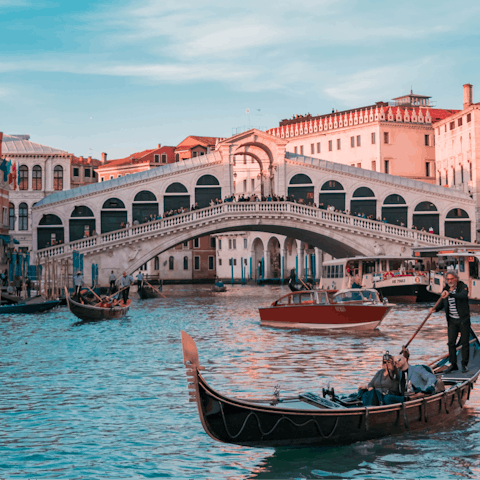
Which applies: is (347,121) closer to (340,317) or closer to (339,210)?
(339,210)

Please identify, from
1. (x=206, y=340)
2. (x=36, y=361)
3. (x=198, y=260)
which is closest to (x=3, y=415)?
(x=36, y=361)

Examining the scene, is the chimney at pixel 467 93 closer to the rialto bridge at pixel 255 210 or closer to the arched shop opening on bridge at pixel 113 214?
the rialto bridge at pixel 255 210

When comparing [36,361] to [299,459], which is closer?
[299,459]

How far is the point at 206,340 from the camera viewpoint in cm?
2000

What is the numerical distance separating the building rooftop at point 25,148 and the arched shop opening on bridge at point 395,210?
24.9 meters

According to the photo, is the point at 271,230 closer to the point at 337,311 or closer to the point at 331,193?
the point at 331,193

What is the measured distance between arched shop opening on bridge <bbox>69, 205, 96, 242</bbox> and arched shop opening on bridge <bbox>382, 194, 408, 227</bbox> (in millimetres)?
17277

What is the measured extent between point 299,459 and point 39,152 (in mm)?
54958

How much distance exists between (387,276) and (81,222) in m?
20.5

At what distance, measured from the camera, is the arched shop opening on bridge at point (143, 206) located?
47531mm

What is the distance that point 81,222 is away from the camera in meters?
47.1

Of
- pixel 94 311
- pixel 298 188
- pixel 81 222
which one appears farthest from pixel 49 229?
pixel 94 311

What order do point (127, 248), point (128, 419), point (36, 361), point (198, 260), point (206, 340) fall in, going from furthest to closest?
1. point (198, 260)
2. point (127, 248)
3. point (206, 340)
4. point (36, 361)
5. point (128, 419)

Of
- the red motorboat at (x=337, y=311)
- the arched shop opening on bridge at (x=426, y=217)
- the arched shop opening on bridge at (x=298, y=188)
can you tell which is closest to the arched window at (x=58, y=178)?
the arched shop opening on bridge at (x=298, y=188)
